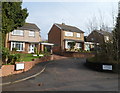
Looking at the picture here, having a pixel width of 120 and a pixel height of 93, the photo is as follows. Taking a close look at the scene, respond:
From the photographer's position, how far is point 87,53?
91.4 ft

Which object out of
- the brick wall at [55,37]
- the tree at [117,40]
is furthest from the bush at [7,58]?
the brick wall at [55,37]

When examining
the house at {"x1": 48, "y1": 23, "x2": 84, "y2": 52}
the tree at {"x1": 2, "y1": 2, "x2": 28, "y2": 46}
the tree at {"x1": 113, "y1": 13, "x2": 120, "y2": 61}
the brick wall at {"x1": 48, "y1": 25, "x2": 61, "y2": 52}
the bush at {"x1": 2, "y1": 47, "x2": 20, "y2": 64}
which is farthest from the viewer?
the brick wall at {"x1": 48, "y1": 25, "x2": 61, "y2": 52}

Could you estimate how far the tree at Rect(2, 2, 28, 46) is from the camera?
39.6 ft

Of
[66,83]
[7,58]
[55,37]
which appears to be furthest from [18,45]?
[66,83]

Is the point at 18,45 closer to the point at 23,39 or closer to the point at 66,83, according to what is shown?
the point at 23,39

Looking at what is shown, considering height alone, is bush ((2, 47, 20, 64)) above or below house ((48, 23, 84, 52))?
below

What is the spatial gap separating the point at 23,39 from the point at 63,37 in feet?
34.9

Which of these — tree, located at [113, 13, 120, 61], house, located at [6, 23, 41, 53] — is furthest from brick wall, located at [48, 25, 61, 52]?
tree, located at [113, 13, 120, 61]

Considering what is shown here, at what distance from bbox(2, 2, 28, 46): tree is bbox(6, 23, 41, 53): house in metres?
13.0

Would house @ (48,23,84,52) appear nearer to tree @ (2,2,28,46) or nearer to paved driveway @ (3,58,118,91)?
tree @ (2,2,28,46)

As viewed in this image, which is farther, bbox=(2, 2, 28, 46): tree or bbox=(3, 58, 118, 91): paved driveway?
bbox=(2, 2, 28, 46): tree

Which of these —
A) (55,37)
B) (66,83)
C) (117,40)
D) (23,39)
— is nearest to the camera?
(66,83)

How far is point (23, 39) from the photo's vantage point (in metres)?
28.1

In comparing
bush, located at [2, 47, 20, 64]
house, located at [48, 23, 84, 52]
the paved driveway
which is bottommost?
the paved driveway
